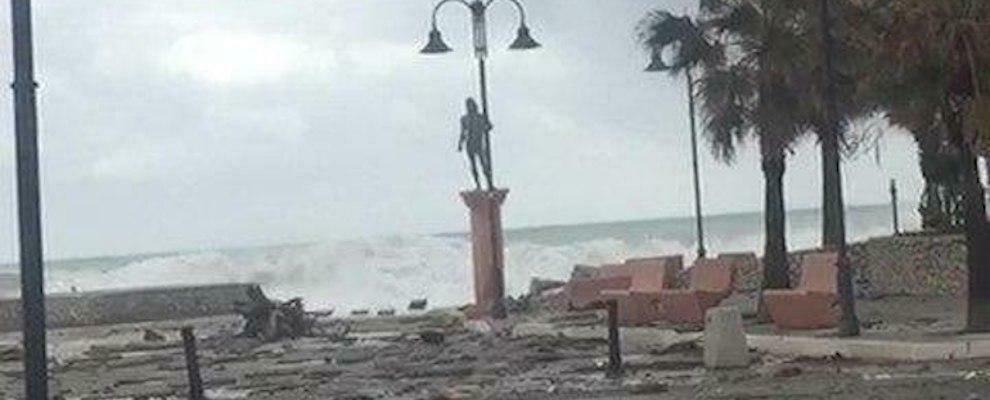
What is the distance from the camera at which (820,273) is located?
79.8 ft

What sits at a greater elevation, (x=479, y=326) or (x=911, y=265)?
(x=911, y=265)

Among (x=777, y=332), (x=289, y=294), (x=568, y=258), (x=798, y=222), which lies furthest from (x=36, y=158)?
(x=798, y=222)

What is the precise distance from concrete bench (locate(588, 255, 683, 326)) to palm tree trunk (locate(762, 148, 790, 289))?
6.06 ft

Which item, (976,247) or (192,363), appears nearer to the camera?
(192,363)

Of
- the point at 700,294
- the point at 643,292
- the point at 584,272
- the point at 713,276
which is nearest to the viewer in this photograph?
the point at 700,294

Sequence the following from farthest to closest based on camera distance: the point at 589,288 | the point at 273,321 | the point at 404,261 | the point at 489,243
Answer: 1. the point at 404,261
2. the point at 589,288
3. the point at 273,321
4. the point at 489,243

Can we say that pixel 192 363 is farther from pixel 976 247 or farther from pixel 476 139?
pixel 476 139

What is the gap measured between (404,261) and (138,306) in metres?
51.5

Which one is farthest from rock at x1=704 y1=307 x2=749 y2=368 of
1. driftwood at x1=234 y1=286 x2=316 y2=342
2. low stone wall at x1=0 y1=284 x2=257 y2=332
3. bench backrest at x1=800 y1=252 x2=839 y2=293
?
low stone wall at x1=0 y1=284 x2=257 y2=332

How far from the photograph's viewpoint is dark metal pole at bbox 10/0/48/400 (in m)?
7.35

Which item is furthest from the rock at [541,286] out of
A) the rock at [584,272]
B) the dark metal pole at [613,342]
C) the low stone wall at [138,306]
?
the dark metal pole at [613,342]

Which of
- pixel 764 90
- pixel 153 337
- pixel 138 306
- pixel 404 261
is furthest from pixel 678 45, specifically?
pixel 404 261

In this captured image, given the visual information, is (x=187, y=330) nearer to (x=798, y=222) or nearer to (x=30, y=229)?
(x=30, y=229)

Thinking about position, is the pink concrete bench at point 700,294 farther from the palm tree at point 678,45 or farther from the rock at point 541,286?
the rock at point 541,286
